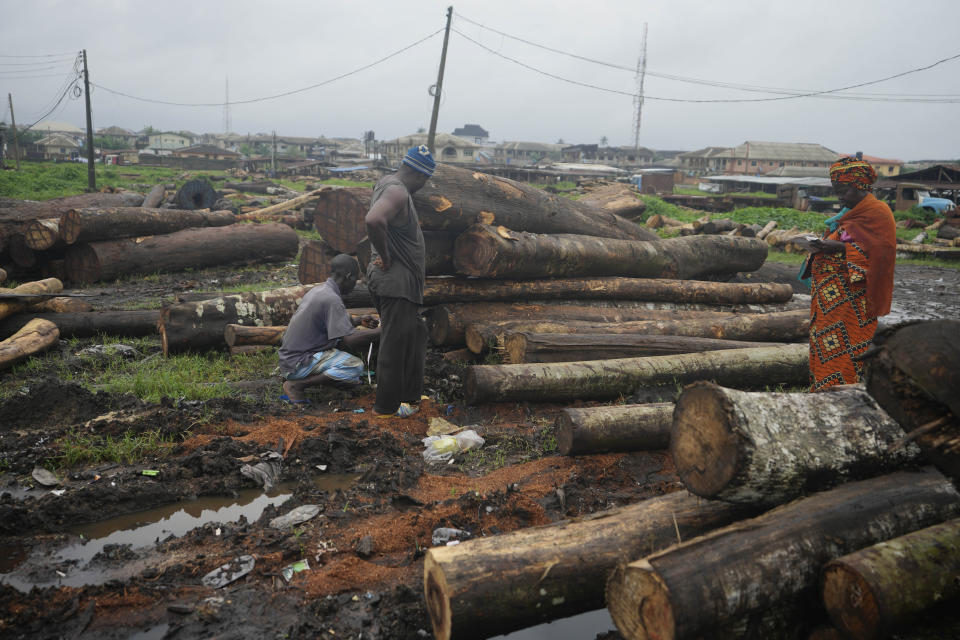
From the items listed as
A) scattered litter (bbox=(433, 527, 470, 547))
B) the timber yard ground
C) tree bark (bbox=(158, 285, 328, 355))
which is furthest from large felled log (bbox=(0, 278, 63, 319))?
scattered litter (bbox=(433, 527, 470, 547))

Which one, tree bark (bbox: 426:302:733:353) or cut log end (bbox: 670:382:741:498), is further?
tree bark (bbox: 426:302:733:353)

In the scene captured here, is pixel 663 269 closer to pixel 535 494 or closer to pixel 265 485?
pixel 535 494

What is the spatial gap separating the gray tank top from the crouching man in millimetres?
467

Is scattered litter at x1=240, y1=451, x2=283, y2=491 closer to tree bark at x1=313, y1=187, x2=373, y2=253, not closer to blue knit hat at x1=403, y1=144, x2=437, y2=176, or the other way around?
blue knit hat at x1=403, y1=144, x2=437, y2=176

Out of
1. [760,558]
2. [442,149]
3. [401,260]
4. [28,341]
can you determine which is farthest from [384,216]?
[442,149]

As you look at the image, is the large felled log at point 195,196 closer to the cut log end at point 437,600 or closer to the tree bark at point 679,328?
the tree bark at point 679,328

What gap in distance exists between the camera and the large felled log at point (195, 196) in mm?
16000

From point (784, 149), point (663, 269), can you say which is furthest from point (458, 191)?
point (784, 149)

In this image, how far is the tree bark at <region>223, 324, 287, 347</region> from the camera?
6.28 meters

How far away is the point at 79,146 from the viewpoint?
62.1 meters

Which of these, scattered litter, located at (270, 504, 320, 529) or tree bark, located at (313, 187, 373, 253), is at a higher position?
tree bark, located at (313, 187, 373, 253)

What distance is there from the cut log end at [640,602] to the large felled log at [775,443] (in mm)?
585

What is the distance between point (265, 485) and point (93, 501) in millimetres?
1002

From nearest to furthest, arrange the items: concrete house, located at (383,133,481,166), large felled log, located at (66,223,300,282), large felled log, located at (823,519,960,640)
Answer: large felled log, located at (823,519,960,640) → large felled log, located at (66,223,300,282) → concrete house, located at (383,133,481,166)
